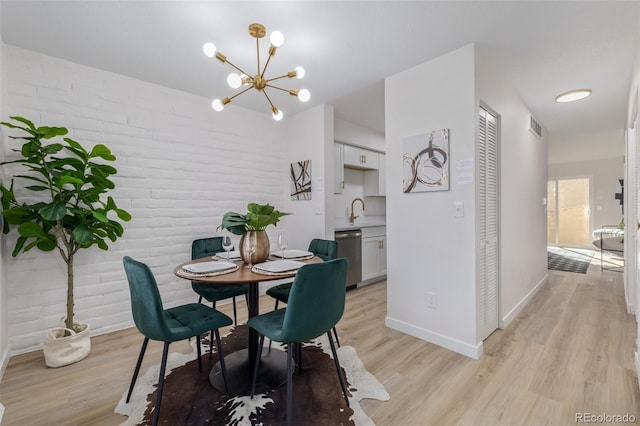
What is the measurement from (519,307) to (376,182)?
264 centimetres

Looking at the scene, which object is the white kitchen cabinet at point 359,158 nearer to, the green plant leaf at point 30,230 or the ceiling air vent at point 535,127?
the ceiling air vent at point 535,127

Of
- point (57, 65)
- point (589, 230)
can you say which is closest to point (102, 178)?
point (57, 65)

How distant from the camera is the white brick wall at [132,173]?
2398 millimetres

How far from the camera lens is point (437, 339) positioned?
2480 mm

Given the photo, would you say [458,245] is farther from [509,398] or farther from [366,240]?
[366,240]

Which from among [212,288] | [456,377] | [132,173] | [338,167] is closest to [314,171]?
[338,167]

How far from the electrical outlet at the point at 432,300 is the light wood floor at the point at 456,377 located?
0.34 meters

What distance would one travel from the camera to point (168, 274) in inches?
123

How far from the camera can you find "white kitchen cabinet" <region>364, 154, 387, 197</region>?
4.87 m

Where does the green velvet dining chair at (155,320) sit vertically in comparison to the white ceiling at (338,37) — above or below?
below

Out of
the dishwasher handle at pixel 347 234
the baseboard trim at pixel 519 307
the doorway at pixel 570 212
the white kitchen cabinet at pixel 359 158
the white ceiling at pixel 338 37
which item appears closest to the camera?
the white ceiling at pixel 338 37

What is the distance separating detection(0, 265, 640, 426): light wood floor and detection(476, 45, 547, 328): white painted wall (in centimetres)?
45

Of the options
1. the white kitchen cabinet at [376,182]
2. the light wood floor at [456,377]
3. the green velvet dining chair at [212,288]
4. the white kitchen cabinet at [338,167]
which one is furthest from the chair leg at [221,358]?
the white kitchen cabinet at [376,182]

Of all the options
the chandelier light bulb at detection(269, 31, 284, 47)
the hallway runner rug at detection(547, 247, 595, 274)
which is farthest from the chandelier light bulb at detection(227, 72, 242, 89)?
the hallway runner rug at detection(547, 247, 595, 274)
